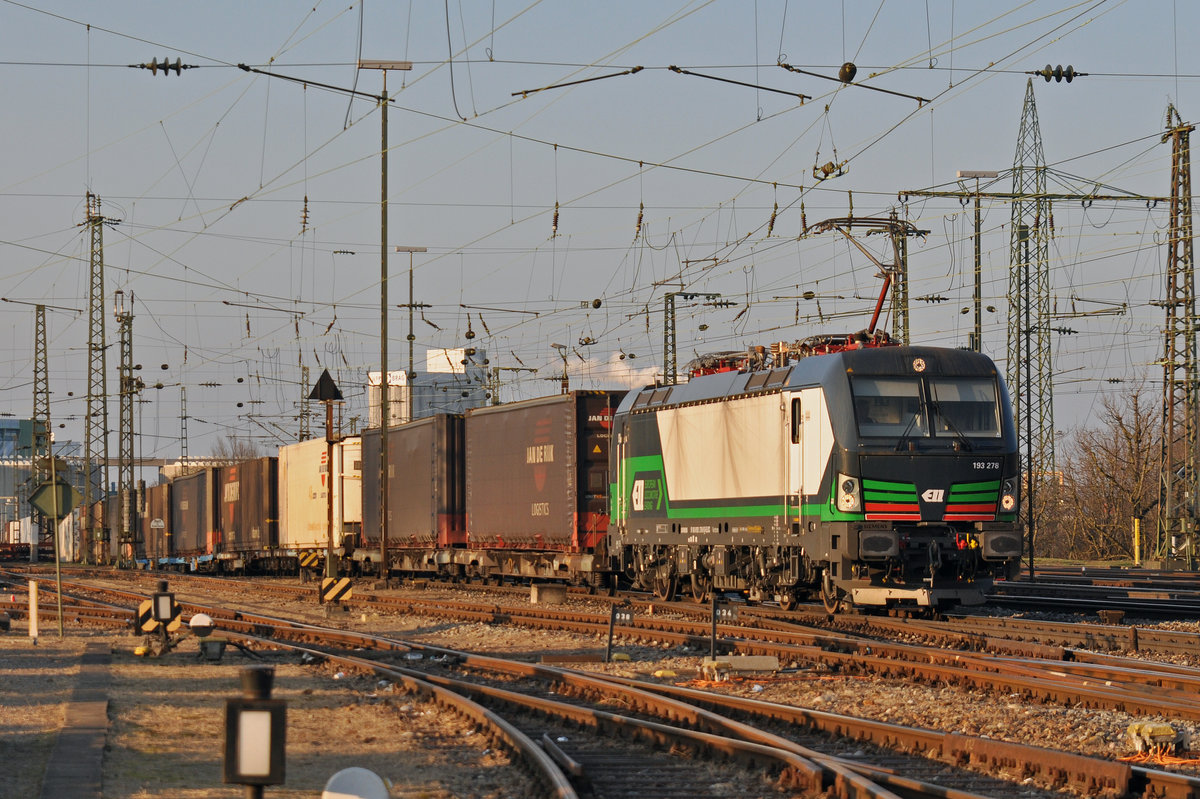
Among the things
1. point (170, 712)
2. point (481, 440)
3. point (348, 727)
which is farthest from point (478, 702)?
point (481, 440)

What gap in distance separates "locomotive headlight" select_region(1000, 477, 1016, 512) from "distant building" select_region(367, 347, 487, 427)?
27463 mm

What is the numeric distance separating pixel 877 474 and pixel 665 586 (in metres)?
7.54

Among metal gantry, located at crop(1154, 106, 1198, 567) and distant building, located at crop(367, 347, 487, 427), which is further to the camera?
distant building, located at crop(367, 347, 487, 427)

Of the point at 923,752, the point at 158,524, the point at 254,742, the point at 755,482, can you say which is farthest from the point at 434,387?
the point at 254,742

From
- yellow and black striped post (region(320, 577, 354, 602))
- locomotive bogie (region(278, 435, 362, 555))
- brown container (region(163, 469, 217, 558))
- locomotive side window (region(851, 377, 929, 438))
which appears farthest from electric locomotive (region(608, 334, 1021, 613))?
brown container (region(163, 469, 217, 558))

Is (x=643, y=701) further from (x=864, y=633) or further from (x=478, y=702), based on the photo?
(x=864, y=633)

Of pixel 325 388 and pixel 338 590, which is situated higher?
pixel 325 388

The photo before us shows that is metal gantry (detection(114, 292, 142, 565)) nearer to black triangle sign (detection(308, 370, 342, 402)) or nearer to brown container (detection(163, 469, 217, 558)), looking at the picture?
brown container (detection(163, 469, 217, 558))

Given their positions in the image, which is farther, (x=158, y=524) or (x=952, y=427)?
(x=158, y=524)

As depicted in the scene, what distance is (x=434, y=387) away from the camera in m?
59.8

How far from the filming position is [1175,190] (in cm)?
3819

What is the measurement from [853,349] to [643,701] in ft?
28.0

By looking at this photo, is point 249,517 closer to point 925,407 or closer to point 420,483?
point 420,483

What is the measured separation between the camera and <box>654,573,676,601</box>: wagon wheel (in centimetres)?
2611
